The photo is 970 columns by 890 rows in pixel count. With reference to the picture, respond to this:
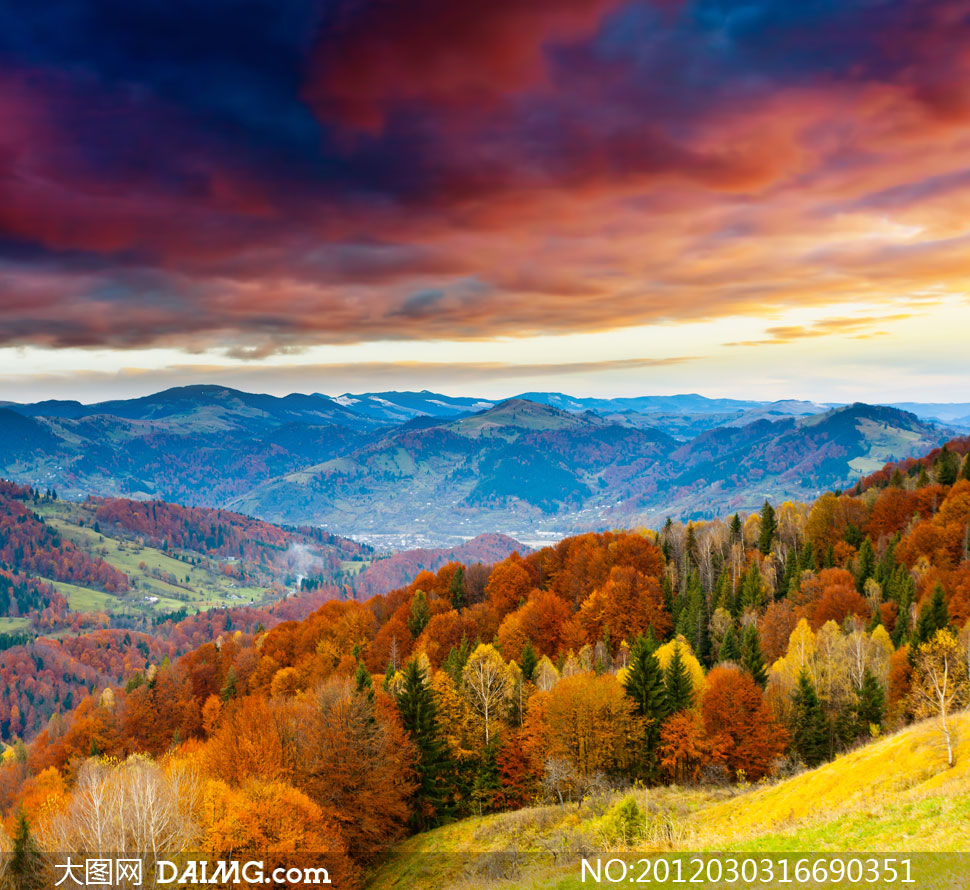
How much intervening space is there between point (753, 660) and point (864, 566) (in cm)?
4613

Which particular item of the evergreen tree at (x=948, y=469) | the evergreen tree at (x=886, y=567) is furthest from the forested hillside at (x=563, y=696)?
the evergreen tree at (x=948, y=469)

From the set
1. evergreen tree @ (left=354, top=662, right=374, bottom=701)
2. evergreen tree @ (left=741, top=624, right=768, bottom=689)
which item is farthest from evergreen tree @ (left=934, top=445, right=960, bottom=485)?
evergreen tree @ (left=354, top=662, right=374, bottom=701)

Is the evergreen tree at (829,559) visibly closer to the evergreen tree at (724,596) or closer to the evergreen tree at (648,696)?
the evergreen tree at (724,596)

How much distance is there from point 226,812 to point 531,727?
30270mm

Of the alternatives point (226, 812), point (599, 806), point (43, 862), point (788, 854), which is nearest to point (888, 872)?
point (788, 854)

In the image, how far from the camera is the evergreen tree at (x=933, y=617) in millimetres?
75706

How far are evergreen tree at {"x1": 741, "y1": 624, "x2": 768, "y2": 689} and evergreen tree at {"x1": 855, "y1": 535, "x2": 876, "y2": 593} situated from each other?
135 ft

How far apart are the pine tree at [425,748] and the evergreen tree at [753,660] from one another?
35.8m

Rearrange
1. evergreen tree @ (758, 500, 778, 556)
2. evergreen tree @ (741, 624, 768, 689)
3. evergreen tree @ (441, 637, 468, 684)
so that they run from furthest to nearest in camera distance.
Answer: evergreen tree @ (758, 500, 778, 556)
evergreen tree @ (441, 637, 468, 684)
evergreen tree @ (741, 624, 768, 689)

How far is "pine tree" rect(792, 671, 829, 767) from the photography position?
62750 mm

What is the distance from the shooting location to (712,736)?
62.5 m

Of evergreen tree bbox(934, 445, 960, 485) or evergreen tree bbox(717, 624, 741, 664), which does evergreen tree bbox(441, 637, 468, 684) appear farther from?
evergreen tree bbox(934, 445, 960, 485)

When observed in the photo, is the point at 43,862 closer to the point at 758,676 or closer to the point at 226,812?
the point at 226,812

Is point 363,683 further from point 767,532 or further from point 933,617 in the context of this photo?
point 767,532
